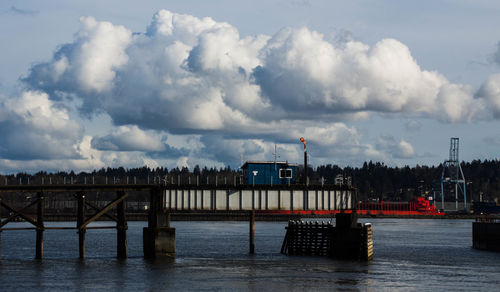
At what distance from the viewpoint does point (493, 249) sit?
318 feet

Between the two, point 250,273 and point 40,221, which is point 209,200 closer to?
point 250,273

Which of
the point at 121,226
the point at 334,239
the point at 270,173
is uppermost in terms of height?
the point at 270,173

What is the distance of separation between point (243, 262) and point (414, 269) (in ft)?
53.7

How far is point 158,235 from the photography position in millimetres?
70938

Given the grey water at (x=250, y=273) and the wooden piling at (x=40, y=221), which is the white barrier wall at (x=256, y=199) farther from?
the wooden piling at (x=40, y=221)

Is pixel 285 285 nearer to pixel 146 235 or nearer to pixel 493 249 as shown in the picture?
pixel 146 235

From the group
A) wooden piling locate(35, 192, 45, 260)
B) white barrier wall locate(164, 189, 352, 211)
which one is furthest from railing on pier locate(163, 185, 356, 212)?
wooden piling locate(35, 192, 45, 260)

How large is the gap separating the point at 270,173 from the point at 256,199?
6.66 meters

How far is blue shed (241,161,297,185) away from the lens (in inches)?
3243

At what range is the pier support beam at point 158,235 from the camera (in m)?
70.9

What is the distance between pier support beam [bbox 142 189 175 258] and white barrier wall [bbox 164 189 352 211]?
320 cm

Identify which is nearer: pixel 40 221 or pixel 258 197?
pixel 40 221

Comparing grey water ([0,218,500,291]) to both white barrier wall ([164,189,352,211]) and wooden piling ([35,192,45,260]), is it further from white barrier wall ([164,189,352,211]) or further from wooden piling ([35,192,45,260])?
white barrier wall ([164,189,352,211])

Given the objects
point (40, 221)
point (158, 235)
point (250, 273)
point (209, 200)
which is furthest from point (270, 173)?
point (40, 221)
